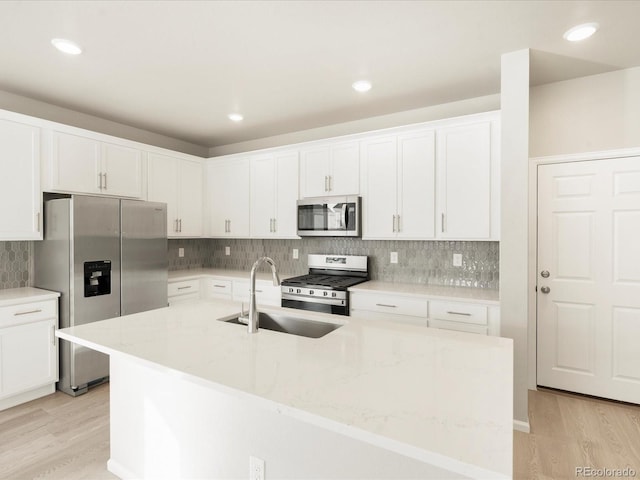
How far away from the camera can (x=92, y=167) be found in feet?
11.5

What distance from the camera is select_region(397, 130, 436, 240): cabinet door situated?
331 centimetres

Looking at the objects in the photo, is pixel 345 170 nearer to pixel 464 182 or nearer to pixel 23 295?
pixel 464 182

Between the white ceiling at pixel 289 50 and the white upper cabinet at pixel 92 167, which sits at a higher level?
the white ceiling at pixel 289 50

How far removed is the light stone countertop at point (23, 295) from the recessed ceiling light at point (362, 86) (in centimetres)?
312

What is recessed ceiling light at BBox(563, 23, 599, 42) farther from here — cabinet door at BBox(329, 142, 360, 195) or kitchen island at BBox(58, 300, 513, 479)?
kitchen island at BBox(58, 300, 513, 479)

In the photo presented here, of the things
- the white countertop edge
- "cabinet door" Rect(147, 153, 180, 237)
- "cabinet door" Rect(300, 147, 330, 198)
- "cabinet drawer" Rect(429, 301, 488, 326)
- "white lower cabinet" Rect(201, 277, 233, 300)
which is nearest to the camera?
the white countertop edge

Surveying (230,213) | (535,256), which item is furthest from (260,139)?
(535,256)

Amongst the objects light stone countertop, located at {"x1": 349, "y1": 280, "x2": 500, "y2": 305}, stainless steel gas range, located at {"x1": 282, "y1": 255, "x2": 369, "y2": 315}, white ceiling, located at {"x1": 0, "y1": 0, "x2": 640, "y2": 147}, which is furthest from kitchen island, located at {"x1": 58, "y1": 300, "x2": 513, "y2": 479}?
white ceiling, located at {"x1": 0, "y1": 0, "x2": 640, "y2": 147}

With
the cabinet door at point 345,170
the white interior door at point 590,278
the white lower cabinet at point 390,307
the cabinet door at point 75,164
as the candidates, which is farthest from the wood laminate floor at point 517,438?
the cabinet door at point 345,170

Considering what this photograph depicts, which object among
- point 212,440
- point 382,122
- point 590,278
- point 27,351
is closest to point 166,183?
point 27,351

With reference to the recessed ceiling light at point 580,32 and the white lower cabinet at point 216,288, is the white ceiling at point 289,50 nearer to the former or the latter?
the recessed ceiling light at point 580,32

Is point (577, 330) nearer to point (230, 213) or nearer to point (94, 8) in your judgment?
point (230, 213)

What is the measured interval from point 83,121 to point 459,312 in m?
4.18

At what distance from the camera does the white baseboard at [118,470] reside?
196cm
